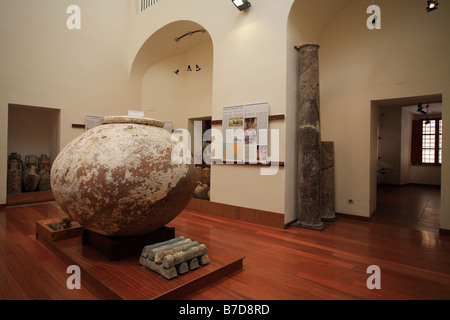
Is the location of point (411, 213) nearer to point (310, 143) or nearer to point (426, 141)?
point (310, 143)

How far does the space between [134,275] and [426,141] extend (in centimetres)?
1334

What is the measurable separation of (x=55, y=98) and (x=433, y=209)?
886 centimetres

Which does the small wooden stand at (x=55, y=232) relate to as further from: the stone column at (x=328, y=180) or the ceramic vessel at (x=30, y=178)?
the stone column at (x=328, y=180)

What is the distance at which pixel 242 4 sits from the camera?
4.30 metres

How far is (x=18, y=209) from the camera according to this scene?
16.6 feet

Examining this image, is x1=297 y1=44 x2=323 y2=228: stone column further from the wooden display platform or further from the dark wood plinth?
the dark wood plinth

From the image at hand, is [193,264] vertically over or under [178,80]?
under

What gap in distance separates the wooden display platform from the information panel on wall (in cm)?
196

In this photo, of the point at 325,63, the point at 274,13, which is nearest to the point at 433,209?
the point at 325,63

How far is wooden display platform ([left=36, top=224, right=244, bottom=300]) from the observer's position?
1909mm

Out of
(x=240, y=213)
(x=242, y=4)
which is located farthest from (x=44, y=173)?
(x=242, y=4)

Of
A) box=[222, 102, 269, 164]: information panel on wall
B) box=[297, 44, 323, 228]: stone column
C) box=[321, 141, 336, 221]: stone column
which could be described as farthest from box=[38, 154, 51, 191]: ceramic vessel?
box=[321, 141, 336, 221]: stone column

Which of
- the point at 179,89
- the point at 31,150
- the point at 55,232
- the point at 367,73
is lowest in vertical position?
the point at 55,232

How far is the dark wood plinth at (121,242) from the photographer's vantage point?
2.40 meters
